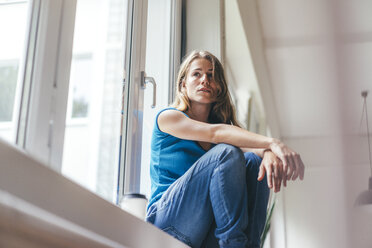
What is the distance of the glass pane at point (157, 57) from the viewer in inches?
61.6

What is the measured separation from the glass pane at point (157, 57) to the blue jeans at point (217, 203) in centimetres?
51

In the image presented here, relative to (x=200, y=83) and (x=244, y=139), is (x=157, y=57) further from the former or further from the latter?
(x=244, y=139)

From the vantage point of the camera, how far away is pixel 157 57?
67.4 inches

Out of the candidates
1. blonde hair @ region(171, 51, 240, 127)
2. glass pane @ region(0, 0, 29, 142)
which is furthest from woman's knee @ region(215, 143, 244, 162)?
glass pane @ region(0, 0, 29, 142)

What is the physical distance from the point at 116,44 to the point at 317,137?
46.0 inches

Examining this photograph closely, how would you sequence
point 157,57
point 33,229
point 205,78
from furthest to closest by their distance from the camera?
point 157,57 → point 205,78 → point 33,229

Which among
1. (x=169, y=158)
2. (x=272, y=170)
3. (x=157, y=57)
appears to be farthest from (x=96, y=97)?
(x=157, y=57)

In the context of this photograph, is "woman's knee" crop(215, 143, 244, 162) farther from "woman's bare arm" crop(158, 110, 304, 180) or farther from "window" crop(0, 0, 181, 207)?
"window" crop(0, 0, 181, 207)

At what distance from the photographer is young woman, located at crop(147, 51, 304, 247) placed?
97cm

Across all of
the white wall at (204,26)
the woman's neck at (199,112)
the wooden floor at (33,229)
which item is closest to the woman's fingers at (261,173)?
the woman's neck at (199,112)

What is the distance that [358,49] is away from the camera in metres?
0.19

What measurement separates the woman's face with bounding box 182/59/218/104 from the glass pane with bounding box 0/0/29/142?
1.83ft

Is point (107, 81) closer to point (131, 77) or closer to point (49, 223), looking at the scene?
point (131, 77)

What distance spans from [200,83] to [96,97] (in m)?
0.31
